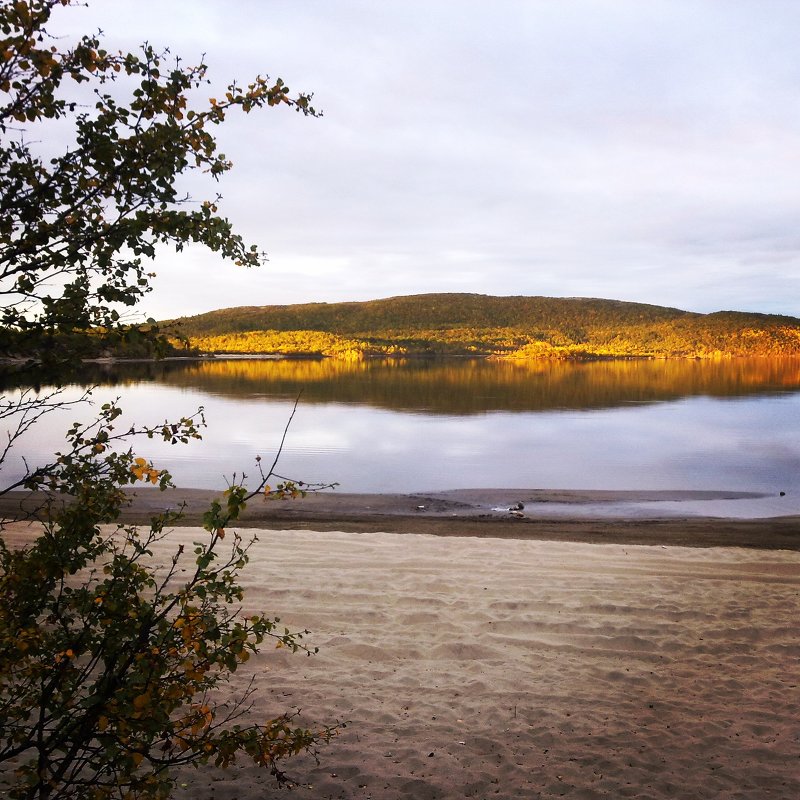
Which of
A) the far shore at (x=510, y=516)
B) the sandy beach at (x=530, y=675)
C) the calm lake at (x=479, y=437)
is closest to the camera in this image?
the sandy beach at (x=530, y=675)

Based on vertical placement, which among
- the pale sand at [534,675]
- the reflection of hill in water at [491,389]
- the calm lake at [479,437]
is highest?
the reflection of hill in water at [491,389]

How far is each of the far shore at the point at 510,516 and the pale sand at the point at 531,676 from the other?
353 centimetres

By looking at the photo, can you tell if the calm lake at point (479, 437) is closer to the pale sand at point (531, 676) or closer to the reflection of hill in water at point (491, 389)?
the reflection of hill in water at point (491, 389)

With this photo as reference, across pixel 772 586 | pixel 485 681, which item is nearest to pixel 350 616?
pixel 485 681

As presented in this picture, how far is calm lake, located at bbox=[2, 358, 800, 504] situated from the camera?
2428cm

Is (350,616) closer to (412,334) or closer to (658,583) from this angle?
(658,583)

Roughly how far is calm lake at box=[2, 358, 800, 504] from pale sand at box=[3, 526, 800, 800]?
Answer: 5039 mm

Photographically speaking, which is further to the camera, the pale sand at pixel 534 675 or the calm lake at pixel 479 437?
the calm lake at pixel 479 437

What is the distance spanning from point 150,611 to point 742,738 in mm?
4444

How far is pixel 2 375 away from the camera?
8.13ft

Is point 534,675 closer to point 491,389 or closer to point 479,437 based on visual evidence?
point 479,437

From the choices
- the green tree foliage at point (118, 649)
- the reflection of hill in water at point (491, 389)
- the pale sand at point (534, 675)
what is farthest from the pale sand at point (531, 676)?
the reflection of hill in water at point (491, 389)

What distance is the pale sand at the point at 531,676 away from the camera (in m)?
4.55

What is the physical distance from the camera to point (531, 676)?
6.02 metres
